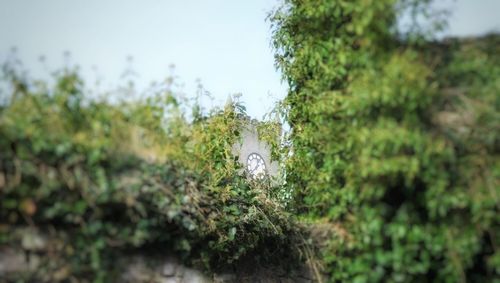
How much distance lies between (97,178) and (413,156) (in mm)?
2598

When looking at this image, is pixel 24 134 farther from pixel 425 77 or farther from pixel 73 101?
pixel 425 77

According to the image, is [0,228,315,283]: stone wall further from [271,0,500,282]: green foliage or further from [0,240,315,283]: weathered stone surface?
[271,0,500,282]: green foliage

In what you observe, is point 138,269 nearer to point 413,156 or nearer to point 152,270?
point 152,270

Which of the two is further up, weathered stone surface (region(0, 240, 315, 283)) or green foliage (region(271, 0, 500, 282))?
green foliage (region(271, 0, 500, 282))

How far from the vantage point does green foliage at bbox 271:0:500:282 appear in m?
3.43

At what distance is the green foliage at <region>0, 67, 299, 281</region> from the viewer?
126 inches

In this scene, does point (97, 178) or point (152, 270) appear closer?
point (97, 178)

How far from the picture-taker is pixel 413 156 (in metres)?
3.46

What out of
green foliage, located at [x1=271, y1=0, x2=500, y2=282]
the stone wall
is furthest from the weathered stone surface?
green foliage, located at [x1=271, y1=0, x2=500, y2=282]

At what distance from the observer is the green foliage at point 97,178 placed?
10.5 ft

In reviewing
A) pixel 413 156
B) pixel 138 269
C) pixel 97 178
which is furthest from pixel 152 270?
pixel 413 156

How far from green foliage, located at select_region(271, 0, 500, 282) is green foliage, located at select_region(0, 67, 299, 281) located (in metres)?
1.62

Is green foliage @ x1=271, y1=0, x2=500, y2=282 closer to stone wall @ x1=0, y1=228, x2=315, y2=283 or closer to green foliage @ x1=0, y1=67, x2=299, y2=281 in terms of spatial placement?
stone wall @ x1=0, y1=228, x2=315, y2=283

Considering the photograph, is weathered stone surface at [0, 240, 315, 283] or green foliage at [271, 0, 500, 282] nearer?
weathered stone surface at [0, 240, 315, 283]
